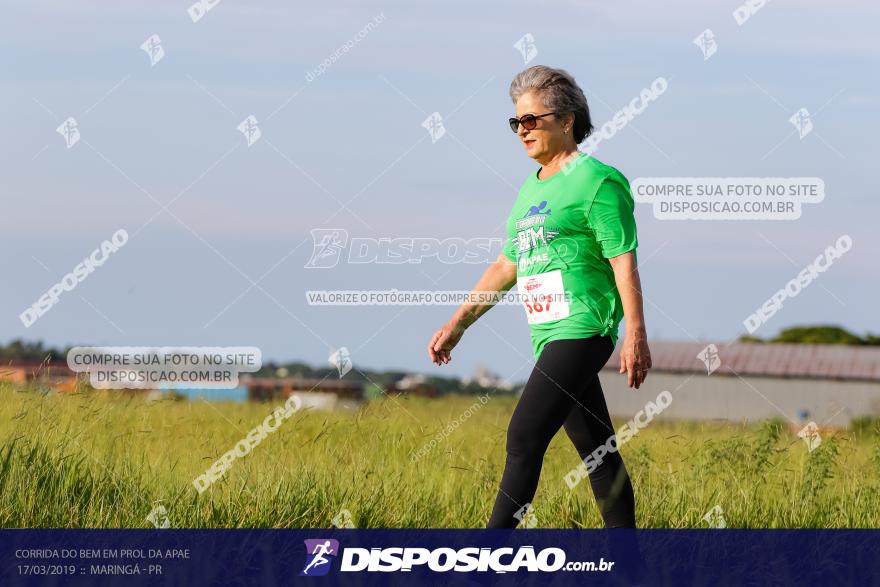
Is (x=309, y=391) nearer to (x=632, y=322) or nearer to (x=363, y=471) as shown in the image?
(x=363, y=471)

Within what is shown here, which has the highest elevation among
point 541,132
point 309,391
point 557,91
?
point 557,91

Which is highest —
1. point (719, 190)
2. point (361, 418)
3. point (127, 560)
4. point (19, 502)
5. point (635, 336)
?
point (719, 190)

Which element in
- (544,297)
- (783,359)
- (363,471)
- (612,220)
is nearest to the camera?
(612,220)

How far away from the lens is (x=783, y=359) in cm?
3494

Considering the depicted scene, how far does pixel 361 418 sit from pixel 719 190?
8.23 feet

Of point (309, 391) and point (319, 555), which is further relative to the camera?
point (309, 391)

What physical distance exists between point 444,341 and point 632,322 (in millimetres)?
1032

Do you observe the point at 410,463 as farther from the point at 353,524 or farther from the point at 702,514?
the point at 702,514

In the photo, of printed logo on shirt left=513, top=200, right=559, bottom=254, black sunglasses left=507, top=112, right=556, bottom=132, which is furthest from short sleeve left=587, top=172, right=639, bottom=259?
black sunglasses left=507, top=112, right=556, bottom=132

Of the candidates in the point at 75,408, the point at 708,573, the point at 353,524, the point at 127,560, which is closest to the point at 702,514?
the point at 708,573

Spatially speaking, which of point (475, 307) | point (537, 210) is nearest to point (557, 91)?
point (537, 210)

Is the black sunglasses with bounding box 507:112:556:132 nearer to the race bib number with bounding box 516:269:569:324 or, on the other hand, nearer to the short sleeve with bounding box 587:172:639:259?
the short sleeve with bounding box 587:172:639:259

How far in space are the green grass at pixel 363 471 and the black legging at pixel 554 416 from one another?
108 cm

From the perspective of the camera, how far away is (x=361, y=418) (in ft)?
21.7
